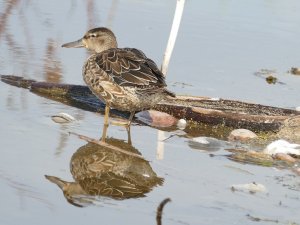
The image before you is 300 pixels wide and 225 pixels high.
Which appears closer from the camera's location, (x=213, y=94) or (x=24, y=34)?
(x=213, y=94)

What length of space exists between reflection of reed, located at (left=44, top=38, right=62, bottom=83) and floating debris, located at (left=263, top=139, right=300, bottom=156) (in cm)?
278

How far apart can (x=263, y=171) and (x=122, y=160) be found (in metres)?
1.12

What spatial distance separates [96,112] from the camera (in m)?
8.79

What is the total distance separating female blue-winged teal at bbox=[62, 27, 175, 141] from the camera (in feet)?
27.1

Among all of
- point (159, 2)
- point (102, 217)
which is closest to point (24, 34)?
point (159, 2)

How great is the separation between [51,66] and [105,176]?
3703mm

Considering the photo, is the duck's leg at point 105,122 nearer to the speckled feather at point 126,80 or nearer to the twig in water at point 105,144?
the speckled feather at point 126,80

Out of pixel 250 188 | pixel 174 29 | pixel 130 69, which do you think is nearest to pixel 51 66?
pixel 174 29

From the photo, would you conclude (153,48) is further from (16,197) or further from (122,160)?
(16,197)

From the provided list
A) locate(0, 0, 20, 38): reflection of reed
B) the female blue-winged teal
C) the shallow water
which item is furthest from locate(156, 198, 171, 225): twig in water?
locate(0, 0, 20, 38): reflection of reed

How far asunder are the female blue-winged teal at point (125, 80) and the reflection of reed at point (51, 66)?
844 millimetres

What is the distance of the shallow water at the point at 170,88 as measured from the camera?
19.0 feet

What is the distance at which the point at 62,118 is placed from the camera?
807cm

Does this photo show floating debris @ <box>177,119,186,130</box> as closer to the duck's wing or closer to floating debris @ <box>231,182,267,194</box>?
the duck's wing
